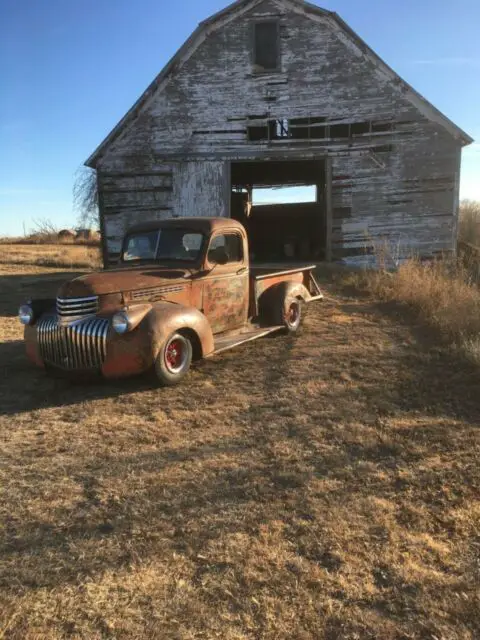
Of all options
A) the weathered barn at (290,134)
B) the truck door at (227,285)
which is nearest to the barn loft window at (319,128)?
the weathered barn at (290,134)

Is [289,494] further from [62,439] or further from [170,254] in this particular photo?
[170,254]

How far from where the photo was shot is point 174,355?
17.7ft

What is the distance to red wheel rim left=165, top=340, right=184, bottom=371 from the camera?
532 centimetres

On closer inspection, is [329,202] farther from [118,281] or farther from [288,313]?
[118,281]

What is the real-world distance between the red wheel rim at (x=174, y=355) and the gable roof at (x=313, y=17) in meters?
9.98

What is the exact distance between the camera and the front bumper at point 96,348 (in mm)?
4906

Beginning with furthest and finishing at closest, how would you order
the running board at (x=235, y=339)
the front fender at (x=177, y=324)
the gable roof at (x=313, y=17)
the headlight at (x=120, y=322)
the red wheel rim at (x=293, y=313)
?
the gable roof at (x=313, y=17), the red wheel rim at (x=293, y=313), the running board at (x=235, y=339), the front fender at (x=177, y=324), the headlight at (x=120, y=322)

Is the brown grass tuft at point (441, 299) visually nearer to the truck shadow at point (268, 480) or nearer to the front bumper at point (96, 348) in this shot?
the truck shadow at point (268, 480)

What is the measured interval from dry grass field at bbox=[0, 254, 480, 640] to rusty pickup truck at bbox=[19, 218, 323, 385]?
379mm

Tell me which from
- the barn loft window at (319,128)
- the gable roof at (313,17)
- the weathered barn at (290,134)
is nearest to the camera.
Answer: the gable roof at (313,17)

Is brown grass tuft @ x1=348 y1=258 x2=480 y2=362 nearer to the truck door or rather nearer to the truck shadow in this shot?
the truck shadow

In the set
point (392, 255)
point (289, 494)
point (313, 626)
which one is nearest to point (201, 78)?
point (392, 255)

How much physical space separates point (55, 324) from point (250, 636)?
3906 millimetres

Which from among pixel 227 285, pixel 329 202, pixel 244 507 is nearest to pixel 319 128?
pixel 329 202
